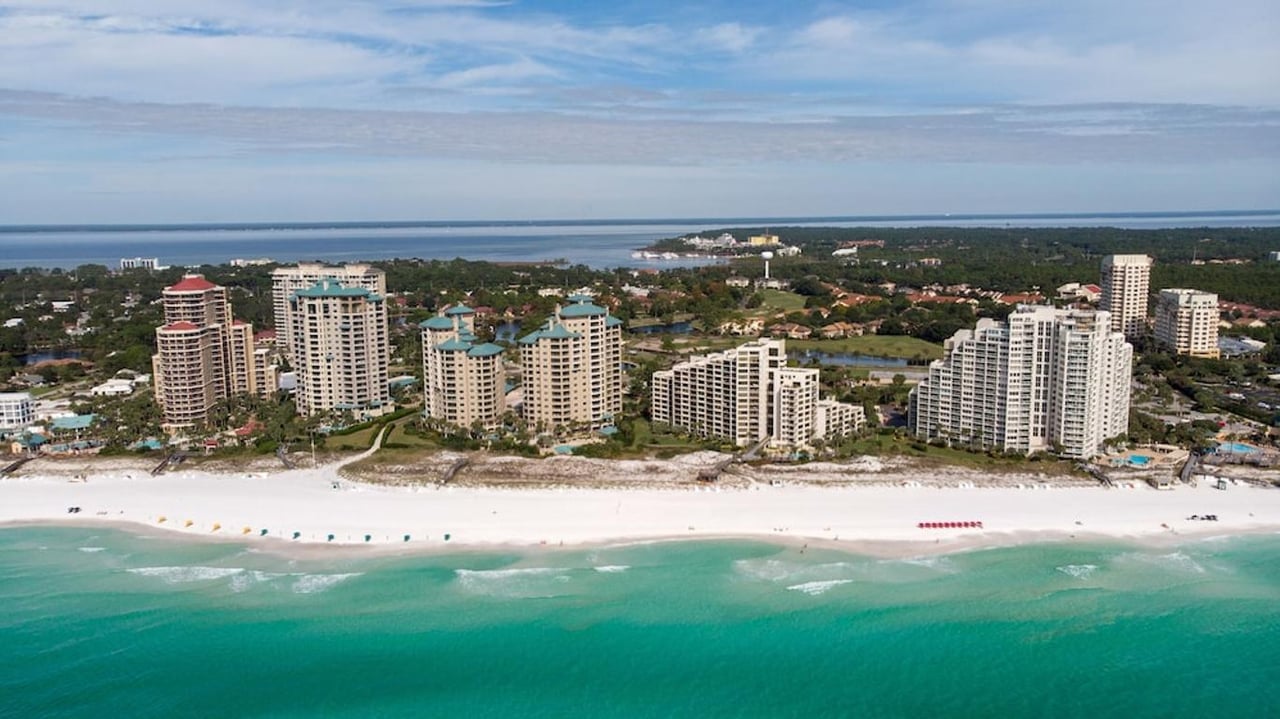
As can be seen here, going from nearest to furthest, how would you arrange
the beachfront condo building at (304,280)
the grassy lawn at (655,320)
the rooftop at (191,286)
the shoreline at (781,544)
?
the shoreline at (781,544)
the rooftop at (191,286)
the beachfront condo building at (304,280)
the grassy lawn at (655,320)

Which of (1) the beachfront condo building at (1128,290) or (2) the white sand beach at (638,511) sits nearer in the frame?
(2) the white sand beach at (638,511)

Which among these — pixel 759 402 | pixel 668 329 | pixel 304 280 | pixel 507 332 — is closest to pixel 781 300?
pixel 668 329

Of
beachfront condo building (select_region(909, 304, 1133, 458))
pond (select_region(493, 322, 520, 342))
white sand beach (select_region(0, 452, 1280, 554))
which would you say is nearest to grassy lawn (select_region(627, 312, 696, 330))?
pond (select_region(493, 322, 520, 342))

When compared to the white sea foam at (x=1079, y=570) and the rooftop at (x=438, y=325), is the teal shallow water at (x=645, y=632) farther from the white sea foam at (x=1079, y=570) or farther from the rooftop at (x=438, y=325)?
the rooftop at (x=438, y=325)

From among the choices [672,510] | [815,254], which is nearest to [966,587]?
[672,510]

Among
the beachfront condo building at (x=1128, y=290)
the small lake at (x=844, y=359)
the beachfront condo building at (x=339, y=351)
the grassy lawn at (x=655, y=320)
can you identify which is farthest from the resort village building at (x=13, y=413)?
the beachfront condo building at (x=1128, y=290)

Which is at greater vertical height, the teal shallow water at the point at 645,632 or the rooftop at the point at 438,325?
the rooftop at the point at 438,325

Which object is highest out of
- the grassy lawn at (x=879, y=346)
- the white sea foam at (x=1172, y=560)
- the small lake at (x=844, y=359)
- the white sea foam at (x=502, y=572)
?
the grassy lawn at (x=879, y=346)
